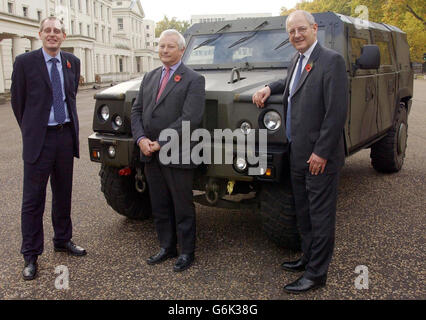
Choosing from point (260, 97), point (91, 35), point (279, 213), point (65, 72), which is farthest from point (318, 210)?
point (91, 35)

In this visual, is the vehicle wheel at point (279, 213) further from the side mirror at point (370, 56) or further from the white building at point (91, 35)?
the white building at point (91, 35)

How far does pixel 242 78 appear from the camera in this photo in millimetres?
4203

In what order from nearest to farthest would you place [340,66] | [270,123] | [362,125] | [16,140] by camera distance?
[340,66] → [270,123] → [362,125] → [16,140]

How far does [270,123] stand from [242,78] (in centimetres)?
83

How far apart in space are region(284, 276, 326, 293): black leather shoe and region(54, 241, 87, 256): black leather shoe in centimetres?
178

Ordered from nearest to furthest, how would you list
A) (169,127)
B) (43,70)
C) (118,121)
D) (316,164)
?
(316,164) < (169,127) < (43,70) < (118,121)

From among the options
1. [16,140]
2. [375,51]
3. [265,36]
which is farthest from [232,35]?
[16,140]

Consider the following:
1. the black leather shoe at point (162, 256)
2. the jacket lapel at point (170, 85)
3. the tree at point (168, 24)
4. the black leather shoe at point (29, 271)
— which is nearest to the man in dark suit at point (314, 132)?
the jacket lapel at point (170, 85)

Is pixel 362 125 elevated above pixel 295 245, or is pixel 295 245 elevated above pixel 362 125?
pixel 362 125

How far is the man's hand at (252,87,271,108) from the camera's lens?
3461mm

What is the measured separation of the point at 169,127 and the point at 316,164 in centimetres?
114

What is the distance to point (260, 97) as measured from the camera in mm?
3459

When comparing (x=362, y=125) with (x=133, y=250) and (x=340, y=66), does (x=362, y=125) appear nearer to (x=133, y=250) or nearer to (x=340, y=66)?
(x=340, y=66)

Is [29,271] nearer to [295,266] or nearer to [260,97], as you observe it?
[295,266]
